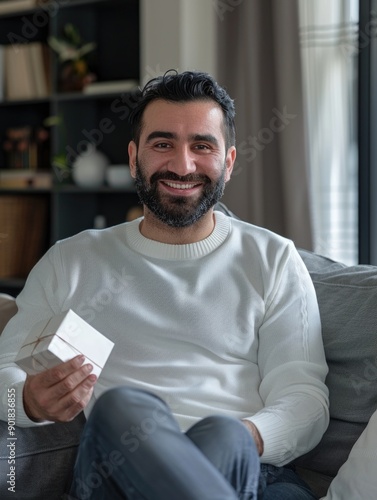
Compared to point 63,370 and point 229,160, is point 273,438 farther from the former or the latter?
point 229,160

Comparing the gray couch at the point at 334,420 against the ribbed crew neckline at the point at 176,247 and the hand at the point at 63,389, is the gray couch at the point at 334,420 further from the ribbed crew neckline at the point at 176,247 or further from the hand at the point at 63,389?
the ribbed crew neckline at the point at 176,247

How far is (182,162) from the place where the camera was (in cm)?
177

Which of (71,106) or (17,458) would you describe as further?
(71,106)

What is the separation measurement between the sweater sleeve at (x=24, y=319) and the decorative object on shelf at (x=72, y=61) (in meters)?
2.09

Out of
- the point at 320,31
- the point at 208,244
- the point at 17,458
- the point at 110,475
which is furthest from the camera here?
the point at 320,31

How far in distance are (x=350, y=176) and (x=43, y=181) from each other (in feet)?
4.82

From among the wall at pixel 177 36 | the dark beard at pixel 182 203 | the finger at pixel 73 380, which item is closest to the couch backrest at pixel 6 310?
the dark beard at pixel 182 203

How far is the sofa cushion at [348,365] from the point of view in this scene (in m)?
1.64

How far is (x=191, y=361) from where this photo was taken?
65.7 inches

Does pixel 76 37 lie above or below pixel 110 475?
above

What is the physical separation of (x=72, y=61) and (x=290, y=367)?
8.24 feet

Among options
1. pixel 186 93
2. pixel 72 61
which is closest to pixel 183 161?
pixel 186 93

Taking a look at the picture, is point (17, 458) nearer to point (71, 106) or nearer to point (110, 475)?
point (110, 475)

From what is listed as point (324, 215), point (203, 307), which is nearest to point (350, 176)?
point (324, 215)
